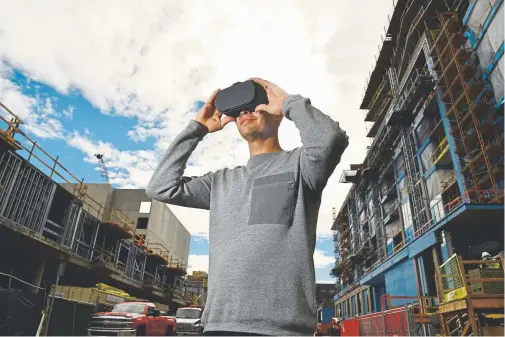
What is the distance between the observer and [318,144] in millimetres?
1485

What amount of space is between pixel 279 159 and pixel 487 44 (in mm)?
20481

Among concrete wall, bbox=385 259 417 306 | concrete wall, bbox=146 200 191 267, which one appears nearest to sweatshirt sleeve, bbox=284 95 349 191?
concrete wall, bbox=385 259 417 306

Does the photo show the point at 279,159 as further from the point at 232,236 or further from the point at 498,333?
the point at 498,333

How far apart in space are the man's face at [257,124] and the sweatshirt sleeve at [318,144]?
0.24 metres

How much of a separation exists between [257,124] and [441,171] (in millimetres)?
21456

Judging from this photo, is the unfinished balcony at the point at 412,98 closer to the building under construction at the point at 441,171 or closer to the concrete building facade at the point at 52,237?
the building under construction at the point at 441,171

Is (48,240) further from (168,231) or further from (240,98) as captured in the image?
(168,231)

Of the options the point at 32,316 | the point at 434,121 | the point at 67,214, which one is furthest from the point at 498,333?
the point at 67,214

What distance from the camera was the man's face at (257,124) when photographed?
5.96ft

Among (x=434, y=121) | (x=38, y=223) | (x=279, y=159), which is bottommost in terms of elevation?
(x=279, y=159)

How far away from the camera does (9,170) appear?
14297 mm

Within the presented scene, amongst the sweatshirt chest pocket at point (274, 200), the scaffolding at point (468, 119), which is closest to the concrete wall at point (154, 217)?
the scaffolding at point (468, 119)

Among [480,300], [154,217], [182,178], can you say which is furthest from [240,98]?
[154,217]

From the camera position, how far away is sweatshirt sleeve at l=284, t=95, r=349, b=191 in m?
1.48
